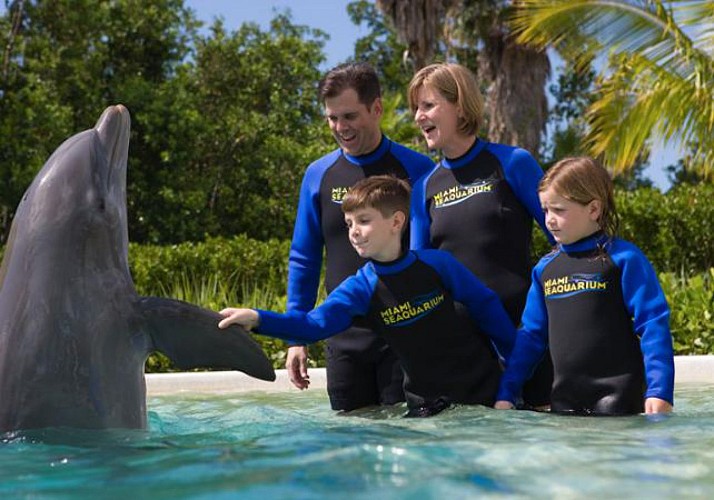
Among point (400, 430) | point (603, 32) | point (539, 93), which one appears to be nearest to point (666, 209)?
point (603, 32)

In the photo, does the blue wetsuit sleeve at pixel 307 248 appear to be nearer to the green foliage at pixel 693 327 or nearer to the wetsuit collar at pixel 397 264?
the wetsuit collar at pixel 397 264

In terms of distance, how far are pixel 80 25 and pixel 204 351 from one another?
Answer: 1860cm

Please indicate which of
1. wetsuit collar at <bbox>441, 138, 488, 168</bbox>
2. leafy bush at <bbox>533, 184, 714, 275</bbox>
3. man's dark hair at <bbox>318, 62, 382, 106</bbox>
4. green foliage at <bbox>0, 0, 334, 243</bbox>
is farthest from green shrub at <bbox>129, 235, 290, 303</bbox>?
wetsuit collar at <bbox>441, 138, 488, 168</bbox>

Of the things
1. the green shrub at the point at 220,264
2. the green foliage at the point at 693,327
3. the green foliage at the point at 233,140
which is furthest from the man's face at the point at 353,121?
the green foliage at the point at 233,140

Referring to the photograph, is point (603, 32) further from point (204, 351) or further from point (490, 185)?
point (204, 351)

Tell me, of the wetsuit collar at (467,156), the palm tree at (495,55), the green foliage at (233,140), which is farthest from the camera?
the palm tree at (495,55)

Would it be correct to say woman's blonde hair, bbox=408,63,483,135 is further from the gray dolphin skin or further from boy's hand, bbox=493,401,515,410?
the gray dolphin skin

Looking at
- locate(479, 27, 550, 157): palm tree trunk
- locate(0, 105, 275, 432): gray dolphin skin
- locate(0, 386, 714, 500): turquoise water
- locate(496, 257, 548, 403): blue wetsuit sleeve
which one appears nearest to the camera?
locate(0, 386, 714, 500): turquoise water

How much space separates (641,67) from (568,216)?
1022 centimetres

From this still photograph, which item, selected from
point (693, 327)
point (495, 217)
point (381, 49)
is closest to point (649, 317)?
point (495, 217)

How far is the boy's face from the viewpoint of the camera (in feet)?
13.7

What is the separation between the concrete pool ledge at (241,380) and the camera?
7.21 metres

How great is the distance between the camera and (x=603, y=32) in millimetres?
14492

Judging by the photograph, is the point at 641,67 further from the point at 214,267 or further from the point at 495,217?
the point at 495,217
